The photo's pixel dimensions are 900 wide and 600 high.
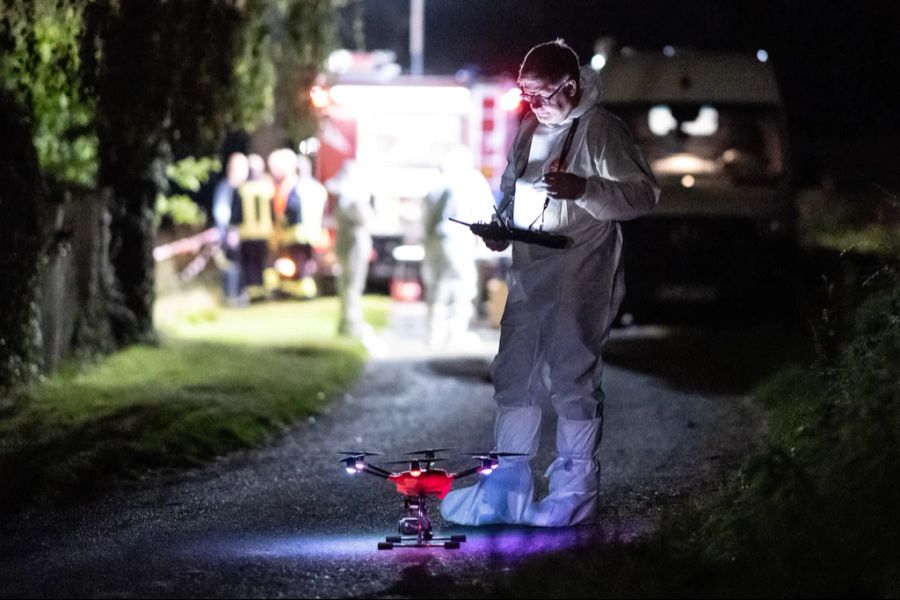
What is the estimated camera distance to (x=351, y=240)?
17547mm

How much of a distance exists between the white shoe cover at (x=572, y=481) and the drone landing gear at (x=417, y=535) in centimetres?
46

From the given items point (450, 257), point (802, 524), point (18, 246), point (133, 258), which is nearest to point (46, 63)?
point (18, 246)

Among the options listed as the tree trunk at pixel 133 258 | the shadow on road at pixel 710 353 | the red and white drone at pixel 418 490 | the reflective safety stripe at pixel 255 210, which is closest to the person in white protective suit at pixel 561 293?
the red and white drone at pixel 418 490

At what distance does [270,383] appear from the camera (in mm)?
13273

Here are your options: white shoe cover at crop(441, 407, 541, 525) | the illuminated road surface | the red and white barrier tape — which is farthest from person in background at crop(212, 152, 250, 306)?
white shoe cover at crop(441, 407, 541, 525)

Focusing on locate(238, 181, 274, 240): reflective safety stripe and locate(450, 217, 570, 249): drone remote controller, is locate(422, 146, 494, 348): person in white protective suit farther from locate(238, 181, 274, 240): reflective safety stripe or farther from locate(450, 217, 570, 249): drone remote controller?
locate(450, 217, 570, 249): drone remote controller

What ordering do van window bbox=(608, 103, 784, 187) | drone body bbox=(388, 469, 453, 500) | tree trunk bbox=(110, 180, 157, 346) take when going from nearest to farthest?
drone body bbox=(388, 469, 453, 500), tree trunk bbox=(110, 180, 157, 346), van window bbox=(608, 103, 784, 187)

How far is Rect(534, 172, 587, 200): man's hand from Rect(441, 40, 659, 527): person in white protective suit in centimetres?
5

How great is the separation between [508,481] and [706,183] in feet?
35.1

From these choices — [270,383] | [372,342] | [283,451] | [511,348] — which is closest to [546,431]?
[283,451]

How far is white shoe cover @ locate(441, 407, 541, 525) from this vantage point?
736 cm

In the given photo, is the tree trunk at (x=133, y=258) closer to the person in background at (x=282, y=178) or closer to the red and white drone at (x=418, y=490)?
the person in background at (x=282, y=178)

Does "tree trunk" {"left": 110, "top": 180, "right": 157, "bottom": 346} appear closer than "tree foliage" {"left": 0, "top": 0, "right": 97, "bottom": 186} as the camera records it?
No

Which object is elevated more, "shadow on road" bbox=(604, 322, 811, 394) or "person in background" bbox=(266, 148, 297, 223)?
"person in background" bbox=(266, 148, 297, 223)
